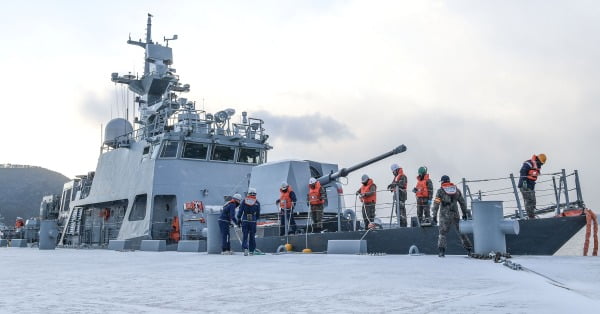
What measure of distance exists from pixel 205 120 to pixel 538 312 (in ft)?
57.7

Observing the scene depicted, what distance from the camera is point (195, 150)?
18875 mm

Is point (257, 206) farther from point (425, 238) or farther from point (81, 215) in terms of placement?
point (81, 215)

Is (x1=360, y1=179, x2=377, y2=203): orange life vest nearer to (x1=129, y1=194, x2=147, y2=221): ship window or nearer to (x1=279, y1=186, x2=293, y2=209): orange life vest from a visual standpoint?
(x1=279, y1=186, x2=293, y2=209): orange life vest

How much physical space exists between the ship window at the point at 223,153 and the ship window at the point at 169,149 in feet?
4.39

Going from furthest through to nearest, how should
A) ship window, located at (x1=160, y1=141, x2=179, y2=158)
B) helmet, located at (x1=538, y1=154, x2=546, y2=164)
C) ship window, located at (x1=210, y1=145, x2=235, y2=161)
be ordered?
ship window, located at (x1=210, y1=145, x2=235, y2=161)
ship window, located at (x1=160, y1=141, x2=179, y2=158)
helmet, located at (x1=538, y1=154, x2=546, y2=164)

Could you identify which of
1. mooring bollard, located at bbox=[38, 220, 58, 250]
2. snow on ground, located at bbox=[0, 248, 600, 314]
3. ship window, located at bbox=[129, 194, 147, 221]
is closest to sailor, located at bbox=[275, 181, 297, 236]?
snow on ground, located at bbox=[0, 248, 600, 314]

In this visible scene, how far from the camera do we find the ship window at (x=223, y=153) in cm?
1922

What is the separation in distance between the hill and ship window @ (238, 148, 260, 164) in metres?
99.4

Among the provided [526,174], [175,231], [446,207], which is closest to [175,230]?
[175,231]

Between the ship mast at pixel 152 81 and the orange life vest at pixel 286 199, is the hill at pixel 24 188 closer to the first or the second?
the ship mast at pixel 152 81

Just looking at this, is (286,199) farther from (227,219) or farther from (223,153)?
(223,153)

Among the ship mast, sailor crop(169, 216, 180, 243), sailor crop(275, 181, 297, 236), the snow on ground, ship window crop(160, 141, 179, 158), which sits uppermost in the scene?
the ship mast

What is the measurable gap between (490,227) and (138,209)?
14.1 metres

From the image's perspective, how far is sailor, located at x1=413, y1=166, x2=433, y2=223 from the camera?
10.8 m
